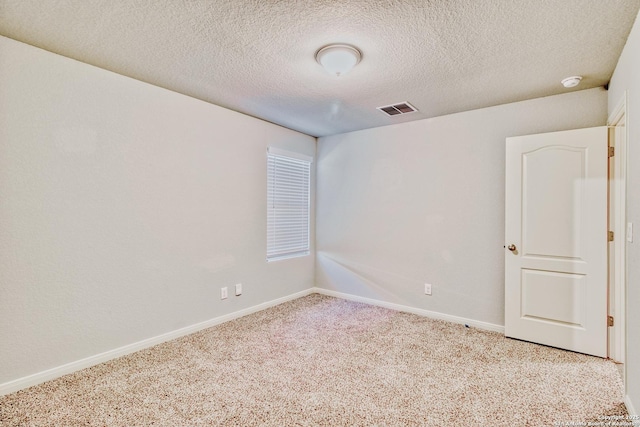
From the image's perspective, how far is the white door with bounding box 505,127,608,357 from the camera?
2.73 metres

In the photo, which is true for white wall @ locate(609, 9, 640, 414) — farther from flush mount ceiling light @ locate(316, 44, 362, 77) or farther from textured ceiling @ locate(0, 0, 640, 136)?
flush mount ceiling light @ locate(316, 44, 362, 77)

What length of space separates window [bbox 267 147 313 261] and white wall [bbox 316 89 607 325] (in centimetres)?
25

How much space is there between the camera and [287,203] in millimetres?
4422

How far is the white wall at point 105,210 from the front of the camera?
220 cm

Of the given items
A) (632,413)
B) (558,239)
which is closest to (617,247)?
(558,239)

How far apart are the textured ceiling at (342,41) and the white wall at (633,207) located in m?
0.19

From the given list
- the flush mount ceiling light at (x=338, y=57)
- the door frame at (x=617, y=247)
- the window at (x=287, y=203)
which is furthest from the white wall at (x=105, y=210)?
the door frame at (x=617, y=247)

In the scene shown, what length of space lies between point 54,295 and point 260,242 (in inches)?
81.2

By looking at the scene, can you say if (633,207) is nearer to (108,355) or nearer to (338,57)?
(338,57)

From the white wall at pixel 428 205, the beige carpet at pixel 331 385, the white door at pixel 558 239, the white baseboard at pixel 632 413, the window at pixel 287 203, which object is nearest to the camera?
the white baseboard at pixel 632 413

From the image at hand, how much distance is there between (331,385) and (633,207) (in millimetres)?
2246

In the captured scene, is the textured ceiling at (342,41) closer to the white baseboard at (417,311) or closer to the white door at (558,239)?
the white door at (558,239)

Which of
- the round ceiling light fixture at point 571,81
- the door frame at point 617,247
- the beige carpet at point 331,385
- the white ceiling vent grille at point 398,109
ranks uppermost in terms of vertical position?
the white ceiling vent grille at point 398,109

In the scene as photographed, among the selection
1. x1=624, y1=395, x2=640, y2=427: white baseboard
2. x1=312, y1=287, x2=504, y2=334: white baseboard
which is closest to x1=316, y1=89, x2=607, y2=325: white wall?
x1=312, y1=287, x2=504, y2=334: white baseboard
